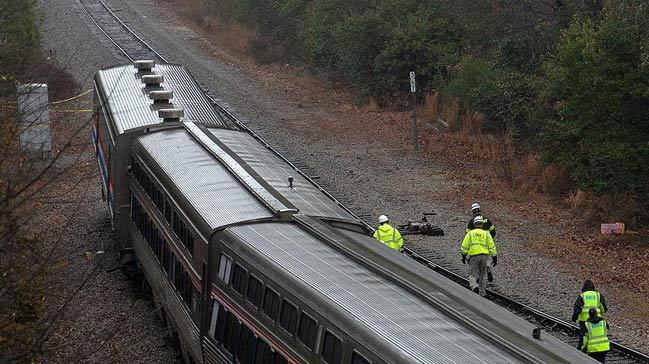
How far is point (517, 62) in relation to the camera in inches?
1219

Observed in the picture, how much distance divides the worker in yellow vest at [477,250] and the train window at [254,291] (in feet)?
19.8

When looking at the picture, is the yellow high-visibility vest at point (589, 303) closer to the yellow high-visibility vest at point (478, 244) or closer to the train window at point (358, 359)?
the yellow high-visibility vest at point (478, 244)

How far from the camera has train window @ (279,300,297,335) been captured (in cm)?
1054

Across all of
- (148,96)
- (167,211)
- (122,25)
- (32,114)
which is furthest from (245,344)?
(122,25)

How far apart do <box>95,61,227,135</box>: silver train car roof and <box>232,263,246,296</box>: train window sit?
7.92 meters

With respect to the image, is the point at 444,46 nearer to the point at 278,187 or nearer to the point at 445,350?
the point at 278,187

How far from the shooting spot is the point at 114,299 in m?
19.1

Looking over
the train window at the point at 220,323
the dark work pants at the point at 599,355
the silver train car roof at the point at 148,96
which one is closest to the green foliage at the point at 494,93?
the silver train car roof at the point at 148,96

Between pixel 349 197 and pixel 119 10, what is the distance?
34456 millimetres

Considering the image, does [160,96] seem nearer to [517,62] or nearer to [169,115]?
[169,115]

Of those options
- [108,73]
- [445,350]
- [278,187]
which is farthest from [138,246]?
[445,350]

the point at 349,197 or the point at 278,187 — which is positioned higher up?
the point at 278,187

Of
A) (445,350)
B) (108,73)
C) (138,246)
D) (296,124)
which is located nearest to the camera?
(445,350)

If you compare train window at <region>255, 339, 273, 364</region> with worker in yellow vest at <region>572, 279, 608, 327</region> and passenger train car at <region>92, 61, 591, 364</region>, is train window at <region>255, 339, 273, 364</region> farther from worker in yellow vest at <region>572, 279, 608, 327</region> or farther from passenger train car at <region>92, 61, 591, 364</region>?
worker in yellow vest at <region>572, 279, 608, 327</region>
